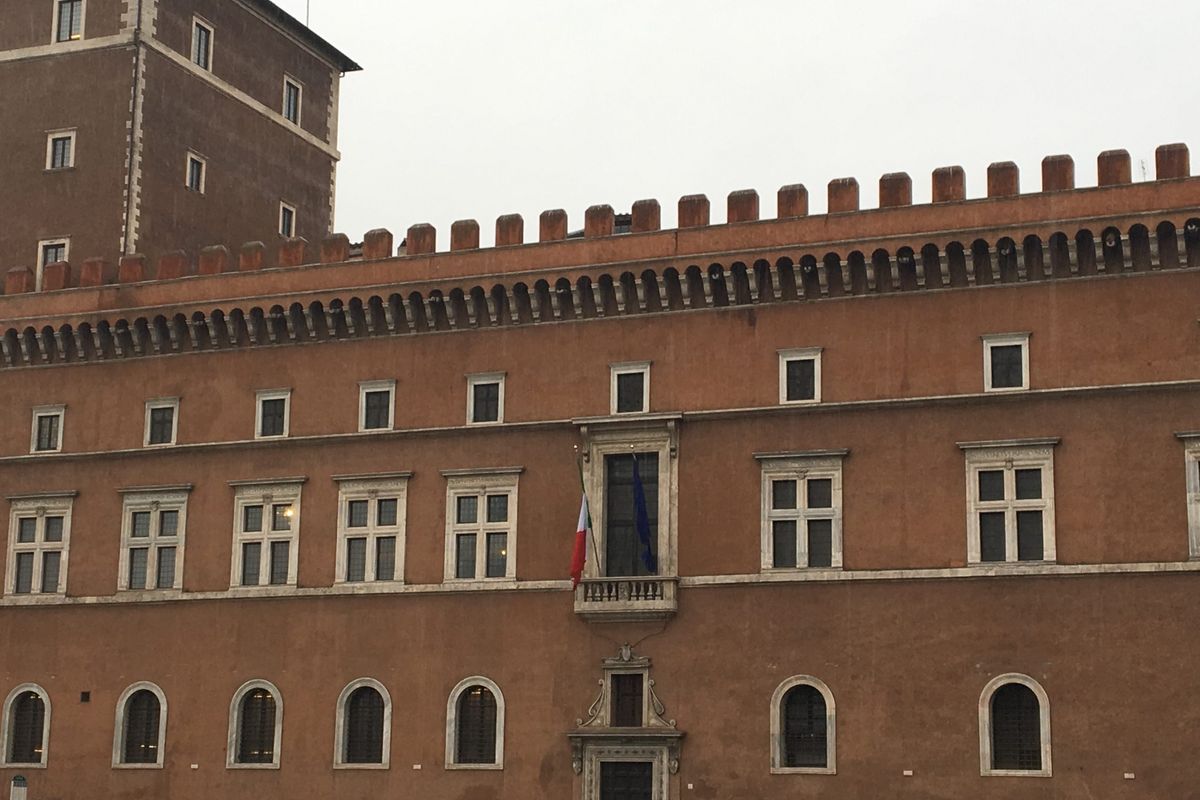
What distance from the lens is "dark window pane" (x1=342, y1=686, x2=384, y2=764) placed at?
3712 cm

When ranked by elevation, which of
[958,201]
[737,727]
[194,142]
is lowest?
[737,727]

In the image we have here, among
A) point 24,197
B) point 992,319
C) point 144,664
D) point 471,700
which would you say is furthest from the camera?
point 24,197

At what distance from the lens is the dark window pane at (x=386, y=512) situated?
3791cm

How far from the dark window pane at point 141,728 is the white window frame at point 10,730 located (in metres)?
1.92

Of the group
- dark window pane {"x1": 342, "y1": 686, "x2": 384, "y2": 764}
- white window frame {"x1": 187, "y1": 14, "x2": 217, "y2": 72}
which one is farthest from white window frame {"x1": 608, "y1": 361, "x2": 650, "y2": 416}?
white window frame {"x1": 187, "y1": 14, "x2": 217, "y2": 72}

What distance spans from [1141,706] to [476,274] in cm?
1507

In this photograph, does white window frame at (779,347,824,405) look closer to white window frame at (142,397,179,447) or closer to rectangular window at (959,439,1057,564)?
rectangular window at (959,439,1057,564)

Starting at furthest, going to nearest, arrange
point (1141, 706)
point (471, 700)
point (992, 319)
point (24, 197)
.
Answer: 1. point (24, 197)
2. point (471, 700)
3. point (992, 319)
4. point (1141, 706)

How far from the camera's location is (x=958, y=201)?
3434 cm

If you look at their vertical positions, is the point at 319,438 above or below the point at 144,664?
above

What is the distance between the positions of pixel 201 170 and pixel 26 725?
13.6 m

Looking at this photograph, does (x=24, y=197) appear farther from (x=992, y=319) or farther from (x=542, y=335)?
(x=992, y=319)

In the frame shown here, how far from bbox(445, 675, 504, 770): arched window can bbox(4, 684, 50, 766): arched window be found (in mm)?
9437

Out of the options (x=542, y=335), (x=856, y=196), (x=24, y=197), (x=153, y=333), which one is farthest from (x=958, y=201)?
(x=24, y=197)
